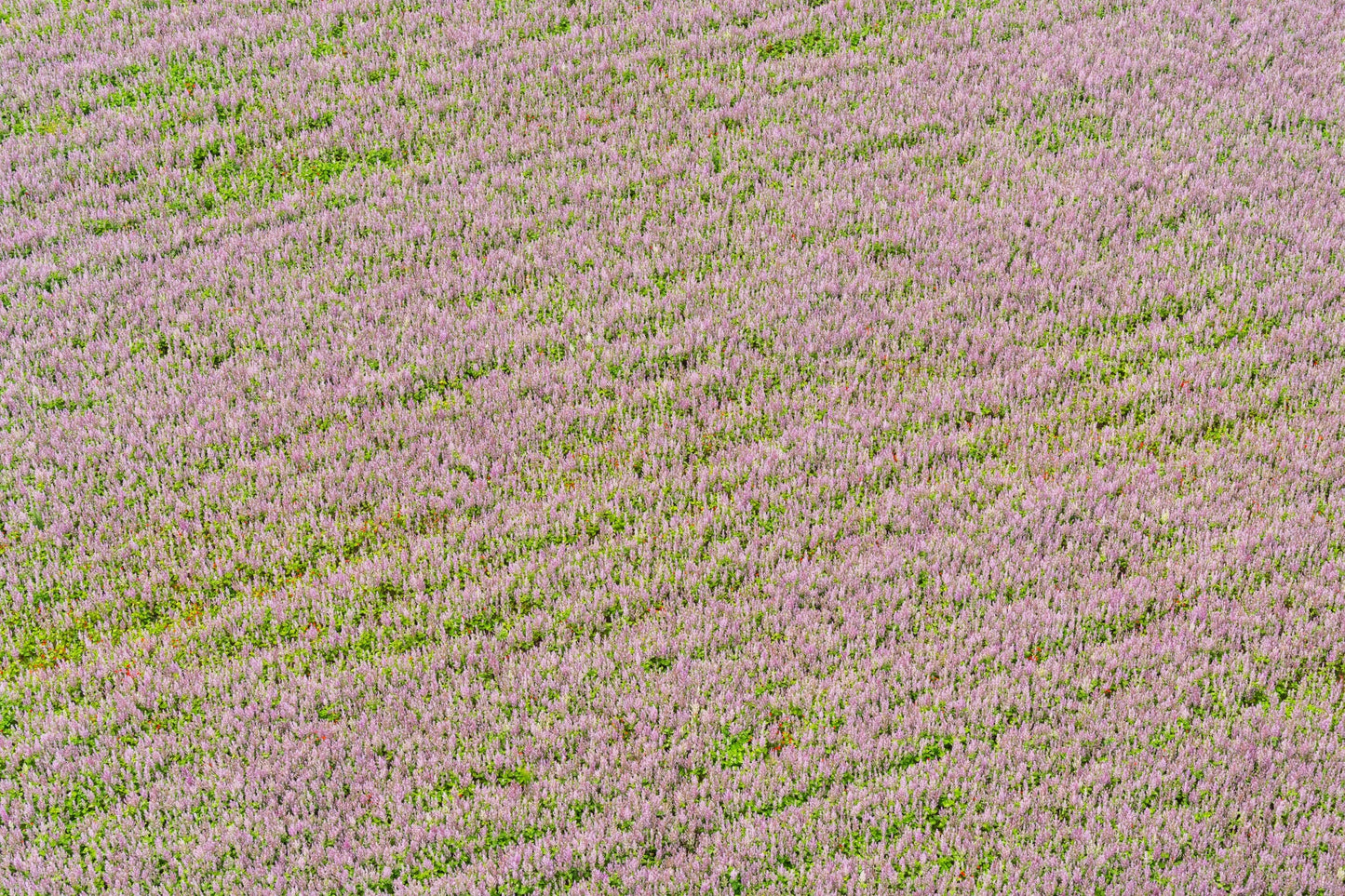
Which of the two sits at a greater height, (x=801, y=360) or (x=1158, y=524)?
(x=801, y=360)

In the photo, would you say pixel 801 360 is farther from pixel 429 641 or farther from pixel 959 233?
pixel 429 641

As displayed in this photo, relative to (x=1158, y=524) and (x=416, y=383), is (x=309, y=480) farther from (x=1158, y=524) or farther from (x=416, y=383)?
(x=1158, y=524)

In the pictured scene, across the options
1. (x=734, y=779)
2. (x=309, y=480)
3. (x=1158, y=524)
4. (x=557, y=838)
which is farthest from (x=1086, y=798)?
(x=309, y=480)

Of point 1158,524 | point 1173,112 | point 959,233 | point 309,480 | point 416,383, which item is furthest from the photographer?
point 1173,112

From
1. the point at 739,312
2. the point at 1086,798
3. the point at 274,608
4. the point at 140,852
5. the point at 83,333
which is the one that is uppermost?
the point at 83,333

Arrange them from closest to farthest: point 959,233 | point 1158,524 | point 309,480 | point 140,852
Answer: point 140,852, point 1158,524, point 309,480, point 959,233

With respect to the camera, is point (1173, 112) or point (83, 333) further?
point (1173, 112)
